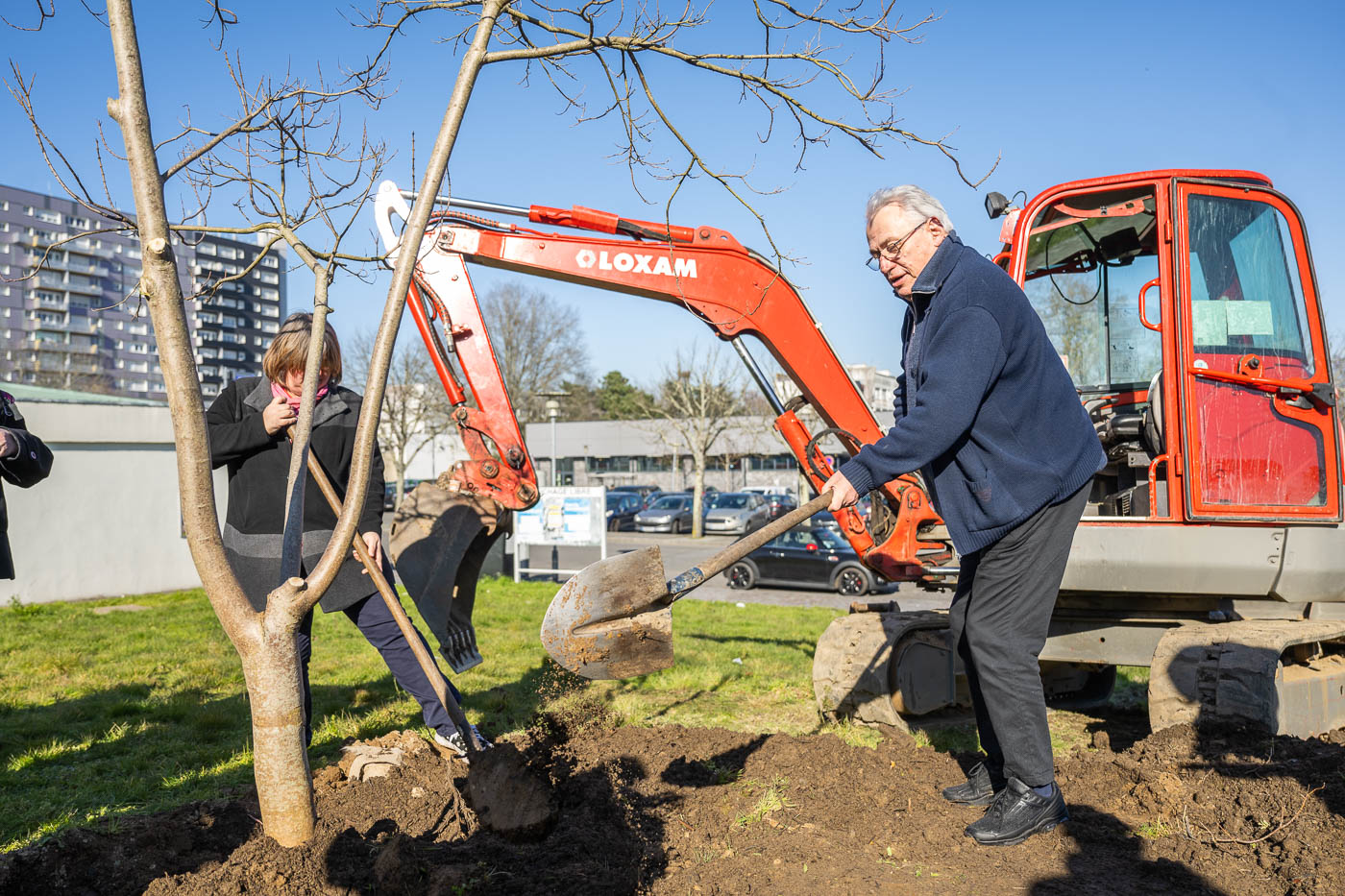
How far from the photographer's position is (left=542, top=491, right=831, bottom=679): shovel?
3.37 meters

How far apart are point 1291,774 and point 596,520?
12.1 meters

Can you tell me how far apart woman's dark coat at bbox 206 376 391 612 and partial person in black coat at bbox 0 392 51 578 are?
0.58m

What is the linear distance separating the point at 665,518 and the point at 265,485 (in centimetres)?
3022

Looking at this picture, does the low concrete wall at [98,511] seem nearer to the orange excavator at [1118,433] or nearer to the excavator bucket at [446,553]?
the excavator bucket at [446,553]

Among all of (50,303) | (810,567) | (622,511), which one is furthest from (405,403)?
(50,303)

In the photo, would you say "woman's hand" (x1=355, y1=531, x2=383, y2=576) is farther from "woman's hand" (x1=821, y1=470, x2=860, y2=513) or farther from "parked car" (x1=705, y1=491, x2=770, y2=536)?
"parked car" (x1=705, y1=491, x2=770, y2=536)

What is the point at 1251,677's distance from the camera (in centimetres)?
391

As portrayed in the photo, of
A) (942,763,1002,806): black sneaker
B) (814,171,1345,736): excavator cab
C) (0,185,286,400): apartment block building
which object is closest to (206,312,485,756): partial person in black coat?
(942,763,1002,806): black sneaker

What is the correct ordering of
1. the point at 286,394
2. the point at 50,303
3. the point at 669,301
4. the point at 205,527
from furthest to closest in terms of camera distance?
the point at 50,303 → the point at 669,301 → the point at 286,394 → the point at 205,527

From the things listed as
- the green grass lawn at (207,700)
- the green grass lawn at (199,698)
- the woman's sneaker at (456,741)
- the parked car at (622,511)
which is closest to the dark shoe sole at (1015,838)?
the green grass lawn at (207,700)

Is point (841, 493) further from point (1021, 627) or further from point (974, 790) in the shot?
point (974, 790)

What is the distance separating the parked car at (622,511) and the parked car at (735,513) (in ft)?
13.4

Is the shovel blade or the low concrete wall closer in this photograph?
the shovel blade

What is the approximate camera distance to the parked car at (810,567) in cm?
1627
